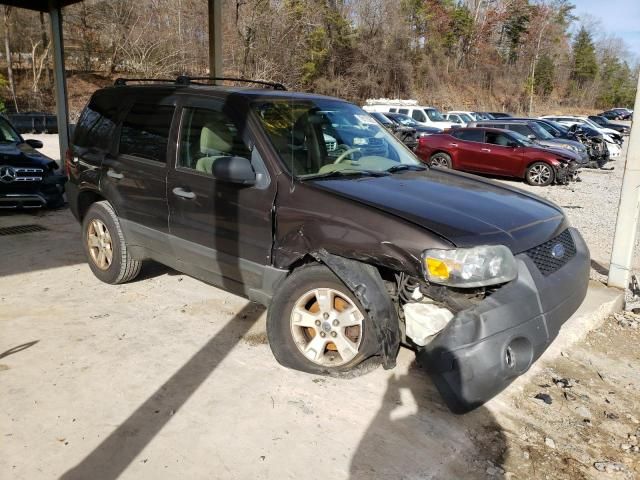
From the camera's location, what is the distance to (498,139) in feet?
48.9

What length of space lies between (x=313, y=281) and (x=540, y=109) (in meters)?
66.3

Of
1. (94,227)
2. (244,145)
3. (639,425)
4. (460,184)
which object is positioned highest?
(244,145)

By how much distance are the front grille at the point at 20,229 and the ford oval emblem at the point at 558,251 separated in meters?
6.32

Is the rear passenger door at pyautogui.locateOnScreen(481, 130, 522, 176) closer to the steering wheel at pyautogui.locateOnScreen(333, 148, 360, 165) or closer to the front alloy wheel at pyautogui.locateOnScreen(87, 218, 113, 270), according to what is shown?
the steering wheel at pyautogui.locateOnScreen(333, 148, 360, 165)

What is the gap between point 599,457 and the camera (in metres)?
2.82

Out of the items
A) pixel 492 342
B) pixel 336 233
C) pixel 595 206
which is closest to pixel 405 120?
pixel 595 206

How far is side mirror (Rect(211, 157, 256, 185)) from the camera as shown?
3.47 m

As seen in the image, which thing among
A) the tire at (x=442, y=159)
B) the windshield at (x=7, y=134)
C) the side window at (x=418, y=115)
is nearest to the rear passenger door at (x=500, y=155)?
the tire at (x=442, y=159)

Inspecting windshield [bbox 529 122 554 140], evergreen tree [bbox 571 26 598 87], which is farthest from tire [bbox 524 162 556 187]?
evergreen tree [bbox 571 26 598 87]

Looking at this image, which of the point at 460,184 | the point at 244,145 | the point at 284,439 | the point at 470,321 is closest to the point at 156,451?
the point at 284,439

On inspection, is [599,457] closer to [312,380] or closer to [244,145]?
[312,380]

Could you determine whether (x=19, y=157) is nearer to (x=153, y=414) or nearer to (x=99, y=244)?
(x=99, y=244)

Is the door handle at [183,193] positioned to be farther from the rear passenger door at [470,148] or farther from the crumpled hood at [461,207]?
the rear passenger door at [470,148]

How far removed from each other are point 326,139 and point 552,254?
1771 mm
